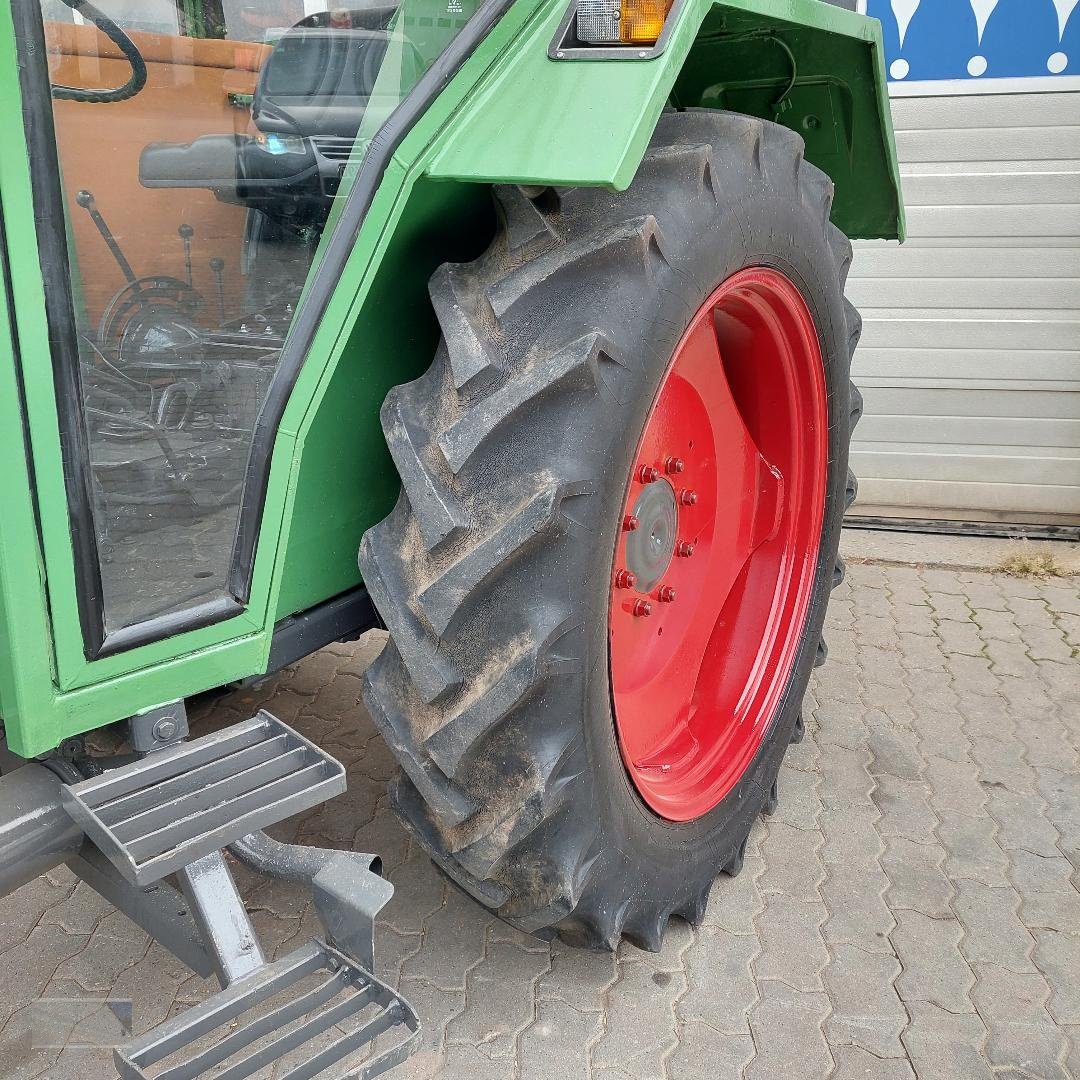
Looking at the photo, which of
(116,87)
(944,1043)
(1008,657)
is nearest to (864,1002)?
(944,1043)

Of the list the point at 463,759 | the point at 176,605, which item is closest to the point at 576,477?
the point at 463,759

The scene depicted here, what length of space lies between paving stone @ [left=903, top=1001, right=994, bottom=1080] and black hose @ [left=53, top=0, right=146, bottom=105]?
1747 mm

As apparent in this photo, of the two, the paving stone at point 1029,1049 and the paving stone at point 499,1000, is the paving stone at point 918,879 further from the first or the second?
the paving stone at point 499,1000

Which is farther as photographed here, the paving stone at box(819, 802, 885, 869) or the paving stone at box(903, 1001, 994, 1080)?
the paving stone at box(819, 802, 885, 869)

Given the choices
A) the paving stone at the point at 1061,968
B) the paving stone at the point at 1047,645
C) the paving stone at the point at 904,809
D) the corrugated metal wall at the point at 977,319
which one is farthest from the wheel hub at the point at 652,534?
the corrugated metal wall at the point at 977,319

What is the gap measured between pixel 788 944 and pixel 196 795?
→ 1172mm

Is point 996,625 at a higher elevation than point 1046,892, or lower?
lower

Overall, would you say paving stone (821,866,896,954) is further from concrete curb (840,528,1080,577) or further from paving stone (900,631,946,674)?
concrete curb (840,528,1080,577)

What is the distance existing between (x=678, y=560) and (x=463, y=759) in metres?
0.85

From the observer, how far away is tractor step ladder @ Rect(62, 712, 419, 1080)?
1.25 metres

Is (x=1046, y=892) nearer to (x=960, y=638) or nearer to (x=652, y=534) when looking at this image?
(x=652, y=534)

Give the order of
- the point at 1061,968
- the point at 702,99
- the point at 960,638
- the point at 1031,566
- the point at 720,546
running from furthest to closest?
the point at 1031,566 → the point at 960,638 → the point at 720,546 → the point at 702,99 → the point at 1061,968

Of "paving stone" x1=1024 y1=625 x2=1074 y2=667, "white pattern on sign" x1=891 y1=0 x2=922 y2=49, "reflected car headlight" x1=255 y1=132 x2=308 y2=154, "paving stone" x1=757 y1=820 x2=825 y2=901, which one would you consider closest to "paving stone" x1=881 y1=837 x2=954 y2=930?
"paving stone" x1=757 y1=820 x2=825 y2=901

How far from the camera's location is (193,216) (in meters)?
1.31
